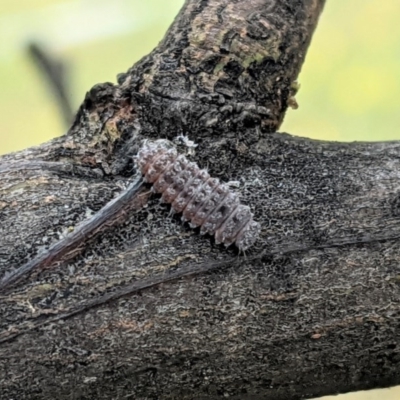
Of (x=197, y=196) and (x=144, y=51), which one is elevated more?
(x=144, y=51)

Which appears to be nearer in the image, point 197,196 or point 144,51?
point 197,196

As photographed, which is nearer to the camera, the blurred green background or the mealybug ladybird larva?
the mealybug ladybird larva

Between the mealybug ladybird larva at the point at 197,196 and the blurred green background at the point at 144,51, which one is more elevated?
the blurred green background at the point at 144,51

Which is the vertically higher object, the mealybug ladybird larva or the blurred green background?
the blurred green background
